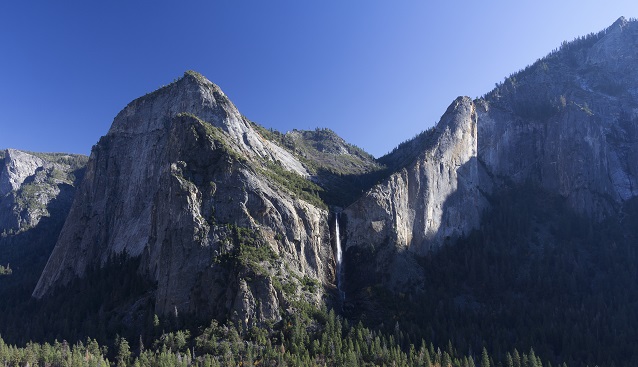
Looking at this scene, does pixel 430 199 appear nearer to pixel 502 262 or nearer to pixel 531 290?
pixel 502 262

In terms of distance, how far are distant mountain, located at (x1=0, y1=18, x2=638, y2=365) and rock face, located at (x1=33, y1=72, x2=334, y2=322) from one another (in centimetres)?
45

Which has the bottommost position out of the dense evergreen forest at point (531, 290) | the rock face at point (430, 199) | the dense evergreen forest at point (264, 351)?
the dense evergreen forest at point (264, 351)

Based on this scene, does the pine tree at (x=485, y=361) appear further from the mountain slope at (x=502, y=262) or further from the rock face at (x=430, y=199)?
the rock face at (x=430, y=199)

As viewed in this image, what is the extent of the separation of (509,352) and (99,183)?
138138 mm

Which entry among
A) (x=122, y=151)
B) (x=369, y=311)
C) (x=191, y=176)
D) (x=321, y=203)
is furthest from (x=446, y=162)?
(x=122, y=151)

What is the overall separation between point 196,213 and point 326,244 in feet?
117

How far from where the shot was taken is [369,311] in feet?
429

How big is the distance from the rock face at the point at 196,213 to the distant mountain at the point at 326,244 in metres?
0.45

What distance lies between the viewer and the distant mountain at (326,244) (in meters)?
121

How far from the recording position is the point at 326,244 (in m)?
144

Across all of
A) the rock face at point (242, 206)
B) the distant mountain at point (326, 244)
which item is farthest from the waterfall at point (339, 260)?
the rock face at point (242, 206)

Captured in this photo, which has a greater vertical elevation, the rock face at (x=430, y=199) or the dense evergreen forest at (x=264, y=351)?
the rock face at (x=430, y=199)

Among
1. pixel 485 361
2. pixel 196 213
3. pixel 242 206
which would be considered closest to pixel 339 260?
pixel 242 206

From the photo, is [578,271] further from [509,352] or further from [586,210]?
[509,352]
